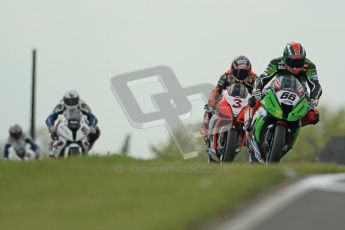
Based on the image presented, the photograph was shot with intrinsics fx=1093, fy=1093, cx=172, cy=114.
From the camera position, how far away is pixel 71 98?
2222 centimetres

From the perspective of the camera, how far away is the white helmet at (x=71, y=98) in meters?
22.2

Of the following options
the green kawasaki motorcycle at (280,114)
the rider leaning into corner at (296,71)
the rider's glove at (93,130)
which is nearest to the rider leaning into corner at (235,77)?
the rider leaning into corner at (296,71)

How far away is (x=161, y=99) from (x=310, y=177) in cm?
862

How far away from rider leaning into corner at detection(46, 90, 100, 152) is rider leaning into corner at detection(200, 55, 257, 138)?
8.34 feet

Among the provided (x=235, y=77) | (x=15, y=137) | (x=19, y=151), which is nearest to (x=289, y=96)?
(x=235, y=77)

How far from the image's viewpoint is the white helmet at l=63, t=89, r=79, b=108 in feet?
72.9

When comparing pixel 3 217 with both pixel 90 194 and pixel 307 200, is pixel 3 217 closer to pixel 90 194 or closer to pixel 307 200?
pixel 90 194

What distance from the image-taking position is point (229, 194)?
10.3 metres

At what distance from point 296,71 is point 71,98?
540 cm

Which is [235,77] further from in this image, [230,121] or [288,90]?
[288,90]

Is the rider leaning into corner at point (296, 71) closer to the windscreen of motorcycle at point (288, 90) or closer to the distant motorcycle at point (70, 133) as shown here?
the windscreen of motorcycle at point (288, 90)

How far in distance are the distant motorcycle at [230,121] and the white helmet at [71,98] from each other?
3016 millimetres

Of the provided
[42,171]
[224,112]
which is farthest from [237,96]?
[42,171]

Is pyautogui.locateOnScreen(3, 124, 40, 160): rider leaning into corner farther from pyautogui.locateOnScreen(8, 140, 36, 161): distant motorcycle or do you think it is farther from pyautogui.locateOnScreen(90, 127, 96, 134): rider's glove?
pyautogui.locateOnScreen(90, 127, 96, 134): rider's glove
